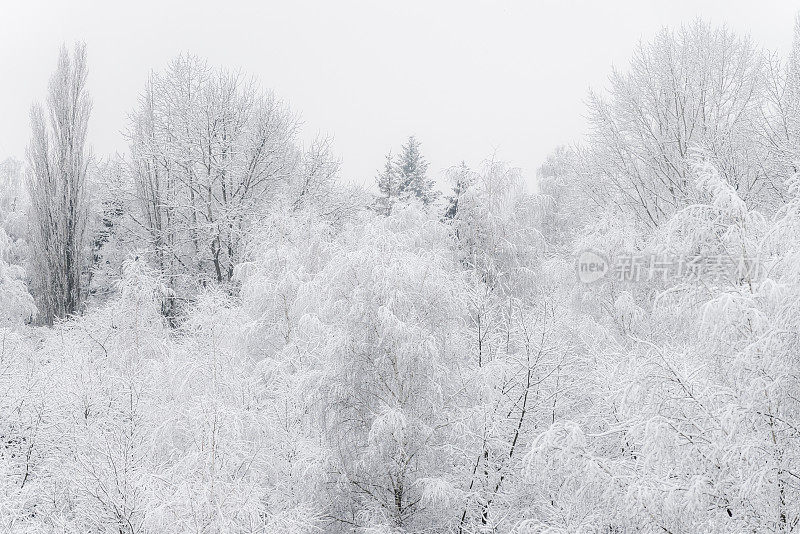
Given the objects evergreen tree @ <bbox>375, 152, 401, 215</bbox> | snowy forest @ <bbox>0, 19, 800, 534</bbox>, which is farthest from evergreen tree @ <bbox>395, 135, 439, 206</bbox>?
snowy forest @ <bbox>0, 19, 800, 534</bbox>

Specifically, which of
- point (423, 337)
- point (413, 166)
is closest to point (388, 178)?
point (413, 166)

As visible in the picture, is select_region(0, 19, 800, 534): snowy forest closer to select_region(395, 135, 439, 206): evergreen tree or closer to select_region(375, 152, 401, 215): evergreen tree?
select_region(375, 152, 401, 215): evergreen tree

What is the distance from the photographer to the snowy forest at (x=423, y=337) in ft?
14.0

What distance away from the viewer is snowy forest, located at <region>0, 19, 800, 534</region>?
427cm

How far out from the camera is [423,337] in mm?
6684

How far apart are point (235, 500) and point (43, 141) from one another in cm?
1804

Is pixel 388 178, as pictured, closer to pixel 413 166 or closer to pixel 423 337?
pixel 413 166

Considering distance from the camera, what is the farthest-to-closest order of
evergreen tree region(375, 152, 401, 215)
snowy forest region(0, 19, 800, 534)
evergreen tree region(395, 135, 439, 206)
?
evergreen tree region(395, 135, 439, 206)
evergreen tree region(375, 152, 401, 215)
snowy forest region(0, 19, 800, 534)

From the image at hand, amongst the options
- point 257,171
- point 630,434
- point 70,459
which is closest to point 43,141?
point 257,171

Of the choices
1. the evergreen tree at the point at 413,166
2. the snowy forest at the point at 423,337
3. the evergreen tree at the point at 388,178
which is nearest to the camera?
the snowy forest at the point at 423,337

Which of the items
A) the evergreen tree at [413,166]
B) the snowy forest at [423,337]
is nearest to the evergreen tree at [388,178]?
the evergreen tree at [413,166]

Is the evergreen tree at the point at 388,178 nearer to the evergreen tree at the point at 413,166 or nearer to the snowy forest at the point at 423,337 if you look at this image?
the evergreen tree at the point at 413,166

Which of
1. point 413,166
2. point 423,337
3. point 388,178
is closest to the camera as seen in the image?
point 423,337

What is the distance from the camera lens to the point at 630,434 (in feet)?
14.2
